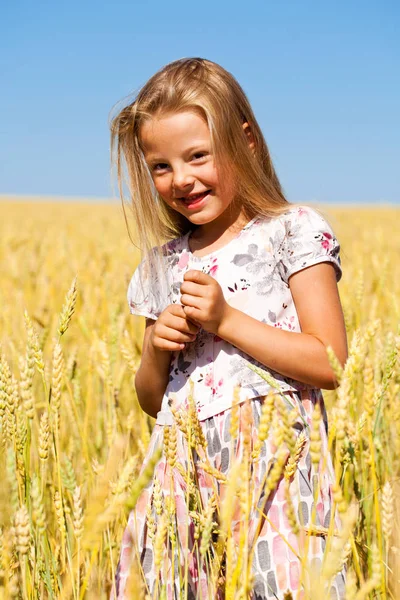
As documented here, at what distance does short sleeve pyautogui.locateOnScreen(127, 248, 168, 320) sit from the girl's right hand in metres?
0.16

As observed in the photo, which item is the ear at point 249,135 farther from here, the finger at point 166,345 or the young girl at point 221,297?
the finger at point 166,345

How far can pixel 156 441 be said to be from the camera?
1227mm

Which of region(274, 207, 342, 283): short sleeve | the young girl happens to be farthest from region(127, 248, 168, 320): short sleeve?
region(274, 207, 342, 283): short sleeve

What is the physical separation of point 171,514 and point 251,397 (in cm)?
34

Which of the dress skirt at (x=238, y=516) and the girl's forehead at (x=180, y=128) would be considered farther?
the girl's forehead at (x=180, y=128)

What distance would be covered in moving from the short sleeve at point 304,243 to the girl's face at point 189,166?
0.12 metres

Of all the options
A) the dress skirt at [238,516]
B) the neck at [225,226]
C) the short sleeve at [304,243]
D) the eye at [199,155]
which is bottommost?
the dress skirt at [238,516]

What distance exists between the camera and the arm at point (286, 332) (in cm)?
107

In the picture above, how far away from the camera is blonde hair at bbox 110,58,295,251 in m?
1.25

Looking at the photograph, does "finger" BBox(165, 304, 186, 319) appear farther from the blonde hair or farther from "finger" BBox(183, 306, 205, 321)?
the blonde hair

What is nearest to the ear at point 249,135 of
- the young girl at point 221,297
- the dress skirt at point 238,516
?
the young girl at point 221,297

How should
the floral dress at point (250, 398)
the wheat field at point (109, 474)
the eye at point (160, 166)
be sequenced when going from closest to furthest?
the wheat field at point (109, 474), the floral dress at point (250, 398), the eye at point (160, 166)

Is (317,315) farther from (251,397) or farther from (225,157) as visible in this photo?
(225,157)

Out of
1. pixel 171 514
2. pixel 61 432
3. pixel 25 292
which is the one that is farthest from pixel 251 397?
pixel 25 292
